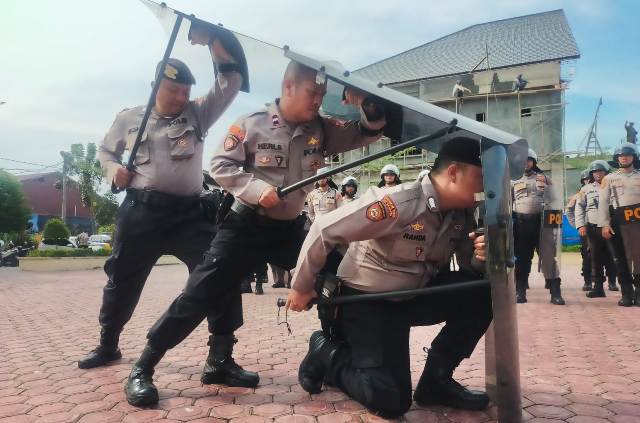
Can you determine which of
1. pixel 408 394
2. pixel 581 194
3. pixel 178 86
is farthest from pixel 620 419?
pixel 581 194

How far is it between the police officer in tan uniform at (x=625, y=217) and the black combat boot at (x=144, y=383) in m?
5.56

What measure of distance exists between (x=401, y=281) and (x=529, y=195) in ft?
16.0

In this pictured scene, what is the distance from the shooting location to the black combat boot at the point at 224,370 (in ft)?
9.02

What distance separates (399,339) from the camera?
2.41 m

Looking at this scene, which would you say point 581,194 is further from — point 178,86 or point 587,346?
point 178,86

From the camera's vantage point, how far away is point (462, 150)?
2.06 m

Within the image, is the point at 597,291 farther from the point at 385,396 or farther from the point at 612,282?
the point at 385,396

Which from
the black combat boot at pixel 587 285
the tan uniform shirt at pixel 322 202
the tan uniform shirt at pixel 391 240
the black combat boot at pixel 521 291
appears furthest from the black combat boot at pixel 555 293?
the tan uniform shirt at pixel 391 240

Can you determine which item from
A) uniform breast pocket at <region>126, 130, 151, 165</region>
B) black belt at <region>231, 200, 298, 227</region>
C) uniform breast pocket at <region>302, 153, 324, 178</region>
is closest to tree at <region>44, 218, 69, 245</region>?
uniform breast pocket at <region>126, 130, 151, 165</region>

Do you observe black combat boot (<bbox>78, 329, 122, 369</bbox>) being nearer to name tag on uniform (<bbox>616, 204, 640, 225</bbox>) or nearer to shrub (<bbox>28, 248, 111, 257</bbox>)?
name tag on uniform (<bbox>616, 204, 640, 225</bbox>)

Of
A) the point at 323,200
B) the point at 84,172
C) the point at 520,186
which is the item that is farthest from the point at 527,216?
the point at 84,172

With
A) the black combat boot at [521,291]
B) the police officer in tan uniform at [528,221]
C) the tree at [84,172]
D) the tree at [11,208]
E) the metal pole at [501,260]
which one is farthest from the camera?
the tree at [84,172]

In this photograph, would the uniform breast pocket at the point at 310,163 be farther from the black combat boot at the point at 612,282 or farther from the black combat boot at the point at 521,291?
the black combat boot at the point at 612,282

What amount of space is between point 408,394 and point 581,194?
21.4 ft
